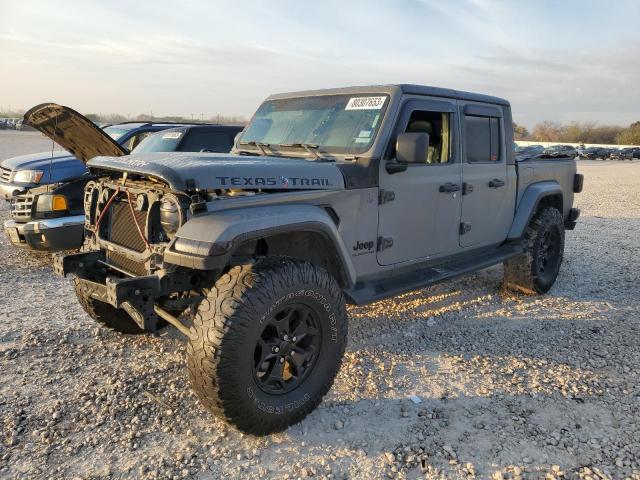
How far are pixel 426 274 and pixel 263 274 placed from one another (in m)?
1.88

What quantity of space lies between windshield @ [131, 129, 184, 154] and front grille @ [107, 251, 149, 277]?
13.7 feet

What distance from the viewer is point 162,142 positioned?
757cm

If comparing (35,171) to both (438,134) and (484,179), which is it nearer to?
(438,134)

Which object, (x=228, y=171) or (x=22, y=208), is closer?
(x=228, y=171)

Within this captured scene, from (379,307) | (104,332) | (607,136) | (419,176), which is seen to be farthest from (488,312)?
(607,136)

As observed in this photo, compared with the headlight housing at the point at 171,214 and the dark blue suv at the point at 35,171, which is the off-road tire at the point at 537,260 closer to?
the headlight housing at the point at 171,214

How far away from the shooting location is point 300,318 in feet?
10.3

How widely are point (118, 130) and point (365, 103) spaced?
5.74 m

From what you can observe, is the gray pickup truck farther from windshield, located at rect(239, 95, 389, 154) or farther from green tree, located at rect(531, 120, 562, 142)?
green tree, located at rect(531, 120, 562, 142)

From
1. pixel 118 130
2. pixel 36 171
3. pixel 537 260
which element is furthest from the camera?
pixel 118 130

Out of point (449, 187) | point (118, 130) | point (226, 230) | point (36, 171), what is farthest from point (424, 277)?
point (118, 130)

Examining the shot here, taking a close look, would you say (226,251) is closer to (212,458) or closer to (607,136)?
(212,458)

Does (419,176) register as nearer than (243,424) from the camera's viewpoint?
No

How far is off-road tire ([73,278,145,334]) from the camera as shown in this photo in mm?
3894
